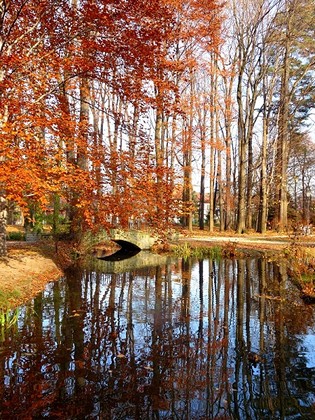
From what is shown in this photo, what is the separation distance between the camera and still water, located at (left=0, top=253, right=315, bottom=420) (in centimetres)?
420

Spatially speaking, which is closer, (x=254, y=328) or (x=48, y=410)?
(x=48, y=410)

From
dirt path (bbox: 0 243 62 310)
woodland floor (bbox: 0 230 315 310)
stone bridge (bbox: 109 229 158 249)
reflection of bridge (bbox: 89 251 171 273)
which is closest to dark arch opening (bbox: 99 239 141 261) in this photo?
stone bridge (bbox: 109 229 158 249)

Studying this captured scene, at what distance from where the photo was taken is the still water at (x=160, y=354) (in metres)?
4.20

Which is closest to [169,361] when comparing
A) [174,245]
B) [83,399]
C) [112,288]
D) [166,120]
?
[83,399]

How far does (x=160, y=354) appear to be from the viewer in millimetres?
5711

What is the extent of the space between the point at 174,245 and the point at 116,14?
41.5 feet

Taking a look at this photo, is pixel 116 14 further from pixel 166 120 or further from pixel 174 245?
pixel 166 120

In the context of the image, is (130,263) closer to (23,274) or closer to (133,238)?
(133,238)

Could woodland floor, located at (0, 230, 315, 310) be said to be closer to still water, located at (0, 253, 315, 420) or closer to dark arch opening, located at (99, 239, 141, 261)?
still water, located at (0, 253, 315, 420)

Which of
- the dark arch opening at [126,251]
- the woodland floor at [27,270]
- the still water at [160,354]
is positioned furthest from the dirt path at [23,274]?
the dark arch opening at [126,251]

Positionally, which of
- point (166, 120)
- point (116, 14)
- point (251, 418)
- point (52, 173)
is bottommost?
point (251, 418)

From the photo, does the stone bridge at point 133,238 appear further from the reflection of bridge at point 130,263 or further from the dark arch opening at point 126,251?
the reflection of bridge at point 130,263

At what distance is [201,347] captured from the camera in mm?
6012

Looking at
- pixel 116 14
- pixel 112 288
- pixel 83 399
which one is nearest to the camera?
pixel 83 399
